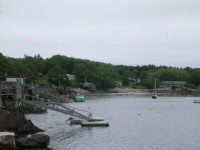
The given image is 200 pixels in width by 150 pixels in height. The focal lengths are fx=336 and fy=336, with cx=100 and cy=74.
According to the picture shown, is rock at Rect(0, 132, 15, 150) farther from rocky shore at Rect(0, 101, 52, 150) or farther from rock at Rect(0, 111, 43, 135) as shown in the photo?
rock at Rect(0, 111, 43, 135)

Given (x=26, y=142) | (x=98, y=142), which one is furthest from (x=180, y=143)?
(x=26, y=142)

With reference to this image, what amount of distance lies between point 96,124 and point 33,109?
20471 millimetres

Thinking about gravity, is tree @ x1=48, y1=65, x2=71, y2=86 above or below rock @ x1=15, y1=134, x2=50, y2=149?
above

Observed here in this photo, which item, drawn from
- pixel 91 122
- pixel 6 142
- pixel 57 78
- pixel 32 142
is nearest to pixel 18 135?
pixel 32 142

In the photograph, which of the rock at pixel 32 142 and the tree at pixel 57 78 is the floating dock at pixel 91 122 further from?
the tree at pixel 57 78

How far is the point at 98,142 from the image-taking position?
1291 inches

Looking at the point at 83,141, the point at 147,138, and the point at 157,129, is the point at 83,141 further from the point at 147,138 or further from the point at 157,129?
the point at 157,129

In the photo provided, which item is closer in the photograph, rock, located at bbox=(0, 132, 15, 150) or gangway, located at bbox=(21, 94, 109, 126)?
rock, located at bbox=(0, 132, 15, 150)

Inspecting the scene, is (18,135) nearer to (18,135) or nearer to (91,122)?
(18,135)

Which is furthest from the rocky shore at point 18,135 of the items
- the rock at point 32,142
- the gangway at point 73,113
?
the gangway at point 73,113

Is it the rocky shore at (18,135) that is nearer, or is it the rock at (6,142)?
the rock at (6,142)

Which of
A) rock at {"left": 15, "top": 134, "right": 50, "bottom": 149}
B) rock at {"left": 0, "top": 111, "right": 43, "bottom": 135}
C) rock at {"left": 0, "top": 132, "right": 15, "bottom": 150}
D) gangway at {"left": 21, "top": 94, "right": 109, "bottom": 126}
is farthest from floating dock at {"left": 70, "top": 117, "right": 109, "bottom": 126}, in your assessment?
rock at {"left": 0, "top": 132, "right": 15, "bottom": 150}

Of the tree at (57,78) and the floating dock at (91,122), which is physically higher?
the tree at (57,78)

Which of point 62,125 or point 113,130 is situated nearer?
point 113,130
